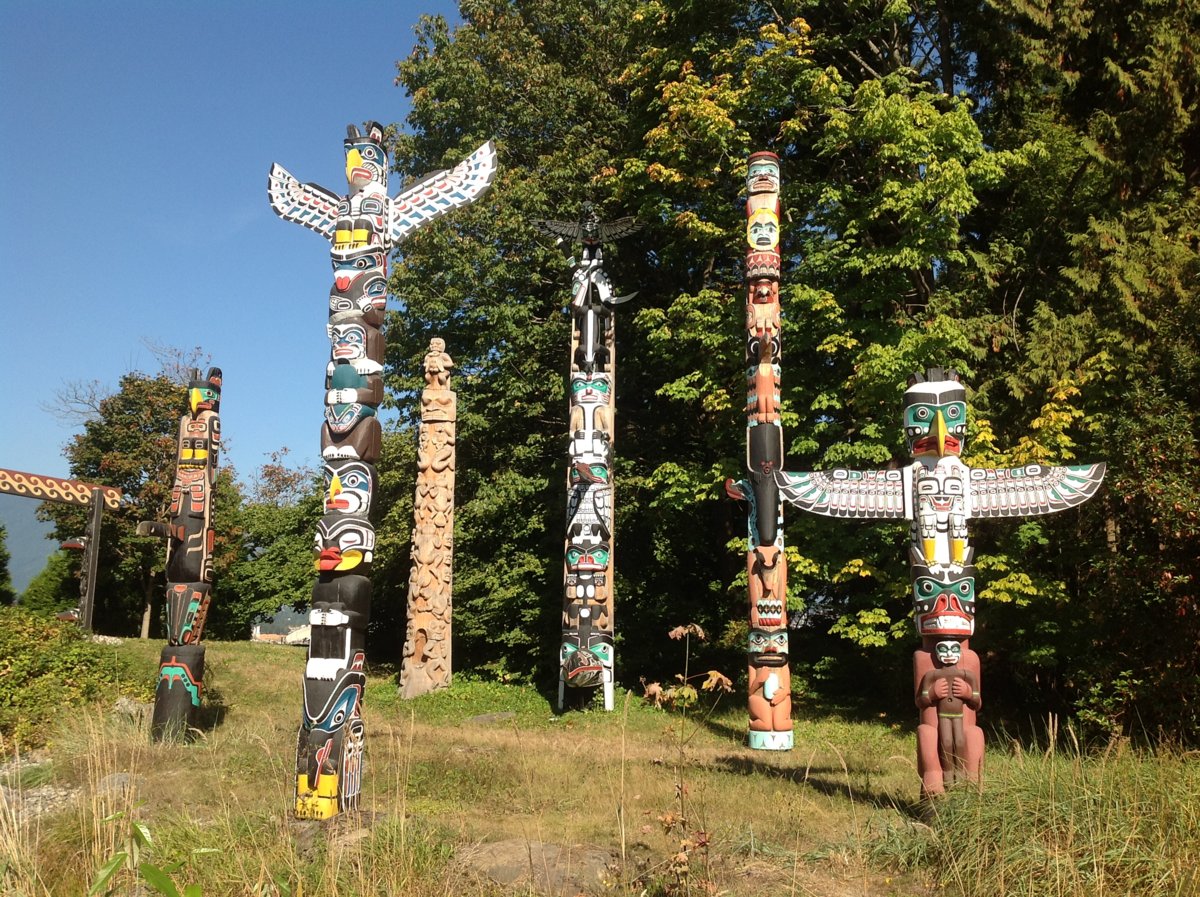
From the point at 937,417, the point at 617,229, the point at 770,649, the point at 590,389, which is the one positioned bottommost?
the point at 770,649

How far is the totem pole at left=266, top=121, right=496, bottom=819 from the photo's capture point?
638cm

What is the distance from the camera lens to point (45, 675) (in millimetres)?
10727

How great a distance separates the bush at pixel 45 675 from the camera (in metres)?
9.97

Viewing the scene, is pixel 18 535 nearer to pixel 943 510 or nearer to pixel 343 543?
pixel 343 543

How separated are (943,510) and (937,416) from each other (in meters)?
0.77

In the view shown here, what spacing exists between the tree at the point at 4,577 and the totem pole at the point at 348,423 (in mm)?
16043

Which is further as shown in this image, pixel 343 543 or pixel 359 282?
pixel 359 282

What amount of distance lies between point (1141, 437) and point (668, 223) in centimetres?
938

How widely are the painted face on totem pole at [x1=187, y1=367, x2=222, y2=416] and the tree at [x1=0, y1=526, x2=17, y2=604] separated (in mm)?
11143

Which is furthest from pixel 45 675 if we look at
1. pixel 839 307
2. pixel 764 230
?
pixel 839 307

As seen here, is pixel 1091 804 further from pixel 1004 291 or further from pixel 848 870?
pixel 1004 291

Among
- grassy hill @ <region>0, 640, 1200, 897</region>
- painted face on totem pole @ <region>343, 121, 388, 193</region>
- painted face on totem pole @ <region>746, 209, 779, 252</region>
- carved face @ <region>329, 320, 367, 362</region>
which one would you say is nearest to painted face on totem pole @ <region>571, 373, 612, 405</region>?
painted face on totem pole @ <region>746, 209, 779, 252</region>

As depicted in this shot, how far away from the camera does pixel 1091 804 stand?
489 centimetres

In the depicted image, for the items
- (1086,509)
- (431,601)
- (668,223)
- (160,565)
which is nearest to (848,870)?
(1086,509)
